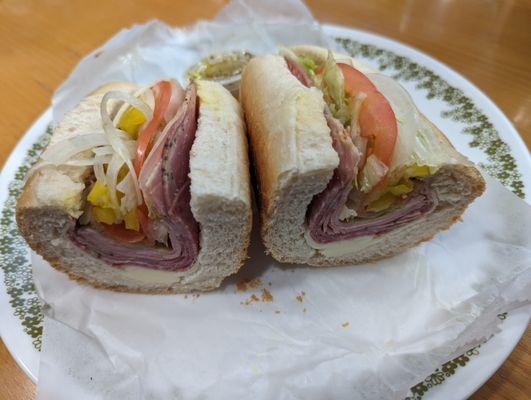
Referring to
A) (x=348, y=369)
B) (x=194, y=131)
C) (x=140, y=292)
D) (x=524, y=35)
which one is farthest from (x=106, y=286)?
(x=524, y=35)

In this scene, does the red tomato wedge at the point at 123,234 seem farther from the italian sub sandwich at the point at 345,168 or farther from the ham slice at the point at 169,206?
the italian sub sandwich at the point at 345,168

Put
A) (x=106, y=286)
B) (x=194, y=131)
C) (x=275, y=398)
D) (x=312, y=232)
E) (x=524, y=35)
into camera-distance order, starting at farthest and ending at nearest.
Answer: (x=524, y=35) → (x=106, y=286) → (x=312, y=232) → (x=194, y=131) → (x=275, y=398)

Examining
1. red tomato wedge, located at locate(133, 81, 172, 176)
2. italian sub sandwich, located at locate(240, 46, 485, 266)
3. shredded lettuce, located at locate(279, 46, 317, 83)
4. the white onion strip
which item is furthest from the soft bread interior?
the white onion strip

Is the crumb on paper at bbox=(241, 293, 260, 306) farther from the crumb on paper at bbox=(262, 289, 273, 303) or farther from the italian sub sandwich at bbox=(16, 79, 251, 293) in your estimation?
the italian sub sandwich at bbox=(16, 79, 251, 293)

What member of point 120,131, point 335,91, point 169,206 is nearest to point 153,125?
point 120,131

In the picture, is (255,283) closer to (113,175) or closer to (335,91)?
(113,175)

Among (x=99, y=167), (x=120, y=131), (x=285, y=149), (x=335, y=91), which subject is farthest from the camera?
(x=335, y=91)

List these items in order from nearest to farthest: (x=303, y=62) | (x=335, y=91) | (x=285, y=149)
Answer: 1. (x=285, y=149)
2. (x=335, y=91)
3. (x=303, y=62)

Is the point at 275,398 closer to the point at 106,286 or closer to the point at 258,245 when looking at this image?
the point at 258,245
